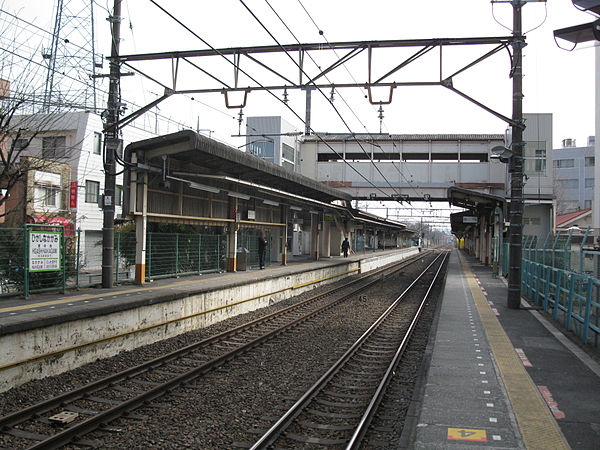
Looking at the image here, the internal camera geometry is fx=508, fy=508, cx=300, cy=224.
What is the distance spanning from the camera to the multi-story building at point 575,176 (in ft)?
232

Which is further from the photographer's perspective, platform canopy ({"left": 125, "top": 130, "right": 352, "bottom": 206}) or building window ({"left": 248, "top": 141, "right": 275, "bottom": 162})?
building window ({"left": 248, "top": 141, "right": 275, "bottom": 162})

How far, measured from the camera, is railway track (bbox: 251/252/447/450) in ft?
17.5

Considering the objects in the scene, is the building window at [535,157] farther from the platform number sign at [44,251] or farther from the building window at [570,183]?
the building window at [570,183]

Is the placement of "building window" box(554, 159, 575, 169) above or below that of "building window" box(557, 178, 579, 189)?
above

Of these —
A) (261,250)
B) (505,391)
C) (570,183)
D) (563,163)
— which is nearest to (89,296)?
(505,391)

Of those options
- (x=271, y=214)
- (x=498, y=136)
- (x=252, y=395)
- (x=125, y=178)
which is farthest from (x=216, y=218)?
(x=498, y=136)

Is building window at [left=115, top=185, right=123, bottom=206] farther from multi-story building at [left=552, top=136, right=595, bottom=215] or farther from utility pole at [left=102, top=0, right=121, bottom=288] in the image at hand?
multi-story building at [left=552, top=136, right=595, bottom=215]

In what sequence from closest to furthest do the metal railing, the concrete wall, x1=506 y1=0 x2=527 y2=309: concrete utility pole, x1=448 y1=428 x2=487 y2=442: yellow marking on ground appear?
1. x1=448 y1=428 x2=487 y2=442: yellow marking on ground
2. the concrete wall
3. the metal railing
4. x1=506 y1=0 x2=527 y2=309: concrete utility pole

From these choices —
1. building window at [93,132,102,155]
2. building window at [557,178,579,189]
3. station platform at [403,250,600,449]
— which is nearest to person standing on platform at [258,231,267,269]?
station platform at [403,250,600,449]

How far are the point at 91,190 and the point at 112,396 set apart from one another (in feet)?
83.2

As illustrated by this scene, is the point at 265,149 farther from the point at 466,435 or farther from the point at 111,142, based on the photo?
the point at 466,435

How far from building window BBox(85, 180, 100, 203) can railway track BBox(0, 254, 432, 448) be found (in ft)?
71.1

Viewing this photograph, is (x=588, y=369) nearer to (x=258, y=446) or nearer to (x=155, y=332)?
(x=258, y=446)

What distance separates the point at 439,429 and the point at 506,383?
76.7 inches
